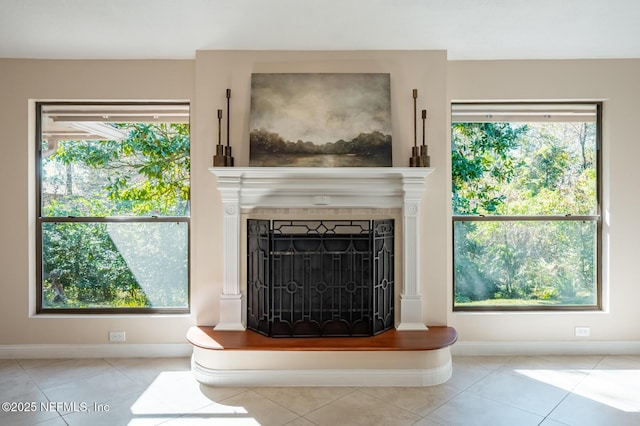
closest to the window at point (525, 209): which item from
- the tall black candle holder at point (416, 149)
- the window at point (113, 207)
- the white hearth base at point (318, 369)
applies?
the tall black candle holder at point (416, 149)

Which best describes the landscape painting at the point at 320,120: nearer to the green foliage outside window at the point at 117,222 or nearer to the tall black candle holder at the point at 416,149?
the tall black candle holder at the point at 416,149

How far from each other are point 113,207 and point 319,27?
2416mm

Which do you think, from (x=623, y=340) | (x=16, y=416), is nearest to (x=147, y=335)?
(x=16, y=416)

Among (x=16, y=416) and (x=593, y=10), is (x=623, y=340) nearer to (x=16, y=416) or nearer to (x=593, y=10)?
(x=593, y=10)

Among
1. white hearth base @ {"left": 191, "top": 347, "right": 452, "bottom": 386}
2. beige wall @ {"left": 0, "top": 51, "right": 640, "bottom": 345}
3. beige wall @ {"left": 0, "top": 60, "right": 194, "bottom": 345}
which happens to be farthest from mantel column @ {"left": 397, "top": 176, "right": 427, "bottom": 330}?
beige wall @ {"left": 0, "top": 60, "right": 194, "bottom": 345}

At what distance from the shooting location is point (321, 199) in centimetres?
331

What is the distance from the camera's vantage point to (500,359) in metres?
3.48

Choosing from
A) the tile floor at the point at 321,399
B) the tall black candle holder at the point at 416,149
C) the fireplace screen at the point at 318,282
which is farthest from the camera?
the tall black candle holder at the point at 416,149

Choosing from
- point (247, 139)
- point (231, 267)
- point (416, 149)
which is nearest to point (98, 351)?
point (231, 267)

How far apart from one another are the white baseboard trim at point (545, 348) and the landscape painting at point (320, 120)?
1809mm

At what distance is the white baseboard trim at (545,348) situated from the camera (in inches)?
141

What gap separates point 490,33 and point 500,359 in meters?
2.68

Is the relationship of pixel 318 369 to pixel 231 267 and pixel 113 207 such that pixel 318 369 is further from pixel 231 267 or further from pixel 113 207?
pixel 113 207

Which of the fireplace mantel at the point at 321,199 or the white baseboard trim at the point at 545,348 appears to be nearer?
the fireplace mantel at the point at 321,199
